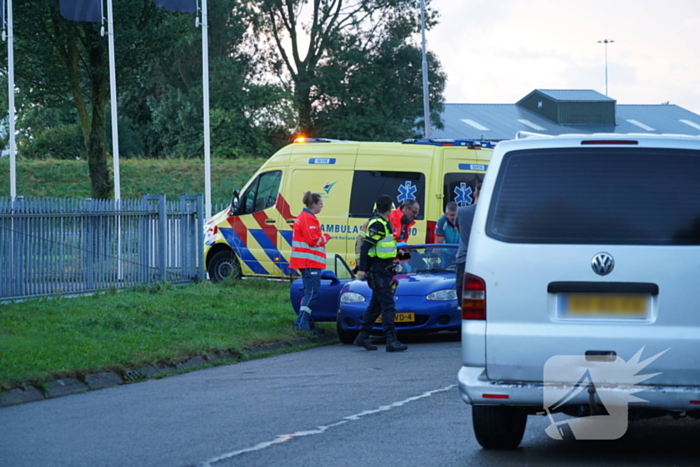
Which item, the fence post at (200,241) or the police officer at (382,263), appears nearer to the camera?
the police officer at (382,263)


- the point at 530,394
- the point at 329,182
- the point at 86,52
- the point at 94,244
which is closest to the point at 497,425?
the point at 530,394

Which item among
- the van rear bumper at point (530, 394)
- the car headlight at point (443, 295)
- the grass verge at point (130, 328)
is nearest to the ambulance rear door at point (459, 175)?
the grass verge at point (130, 328)

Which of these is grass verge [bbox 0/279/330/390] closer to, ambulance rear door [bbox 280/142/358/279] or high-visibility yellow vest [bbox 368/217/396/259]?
ambulance rear door [bbox 280/142/358/279]

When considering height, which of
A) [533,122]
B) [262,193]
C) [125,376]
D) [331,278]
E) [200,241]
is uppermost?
[533,122]

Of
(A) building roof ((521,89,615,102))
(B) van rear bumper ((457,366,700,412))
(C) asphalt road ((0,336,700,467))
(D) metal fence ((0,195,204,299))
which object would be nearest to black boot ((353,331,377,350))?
(C) asphalt road ((0,336,700,467))

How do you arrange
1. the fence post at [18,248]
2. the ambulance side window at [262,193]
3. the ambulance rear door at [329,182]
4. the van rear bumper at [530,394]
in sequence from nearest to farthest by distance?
the van rear bumper at [530,394], the fence post at [18,248], the ambulance rear door at [329,182], the ambulance side window at [262,193]

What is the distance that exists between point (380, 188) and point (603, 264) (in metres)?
12.7

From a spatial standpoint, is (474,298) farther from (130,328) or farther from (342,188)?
(342,188)

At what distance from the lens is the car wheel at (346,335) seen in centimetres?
1301

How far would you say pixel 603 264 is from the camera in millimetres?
5719

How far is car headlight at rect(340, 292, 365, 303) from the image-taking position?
12961 mm

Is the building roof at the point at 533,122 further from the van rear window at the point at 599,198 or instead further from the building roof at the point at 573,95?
the van rear window at the point at 599,198

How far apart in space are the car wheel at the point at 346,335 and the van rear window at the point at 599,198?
23.6 ft

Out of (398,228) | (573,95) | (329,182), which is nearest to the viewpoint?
(398,228)
